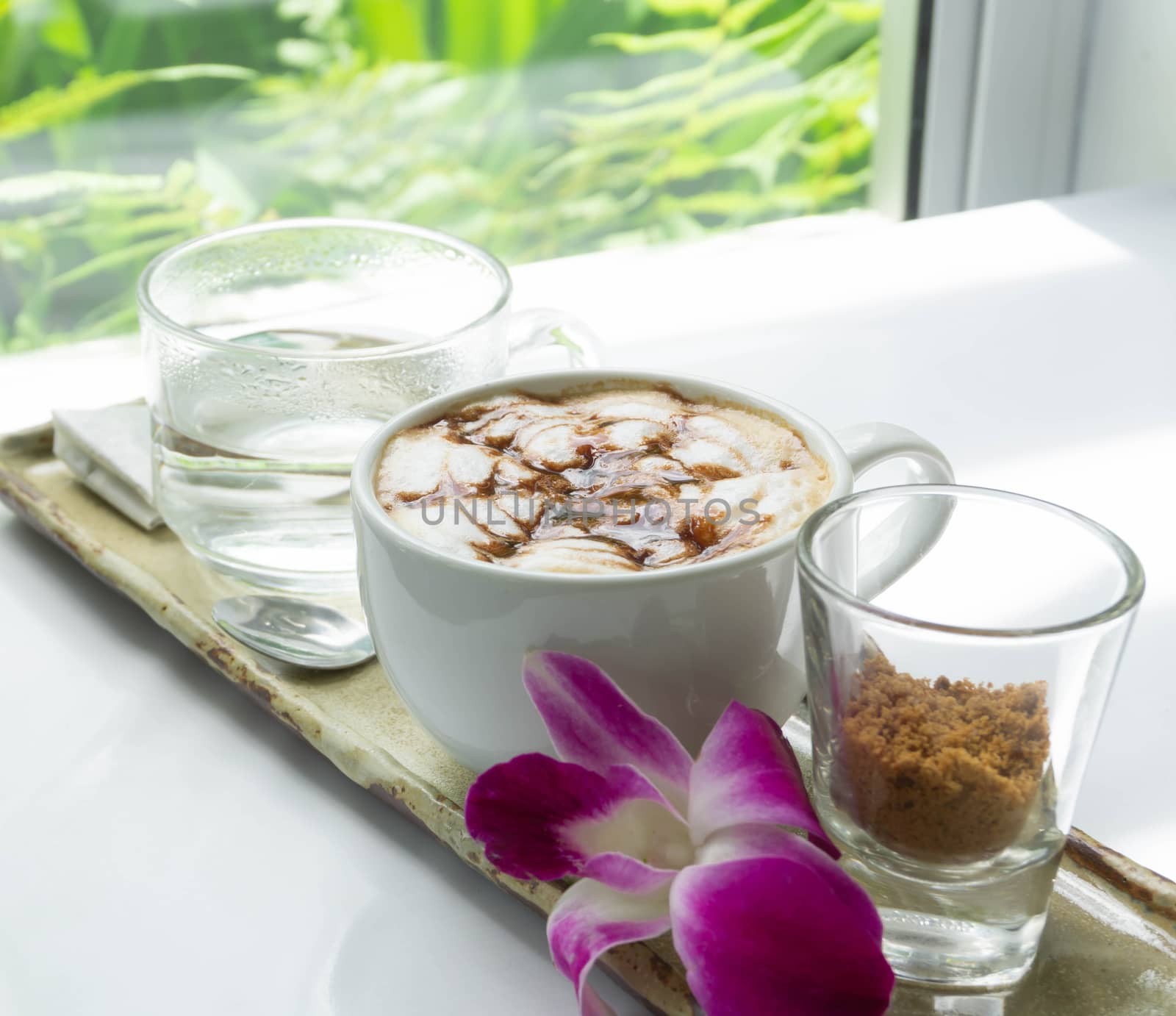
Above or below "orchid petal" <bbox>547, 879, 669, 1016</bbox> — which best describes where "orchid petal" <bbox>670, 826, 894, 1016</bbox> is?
above

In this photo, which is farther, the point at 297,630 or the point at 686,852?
the point at 297,630

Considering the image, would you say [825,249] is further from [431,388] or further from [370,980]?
[370,980]

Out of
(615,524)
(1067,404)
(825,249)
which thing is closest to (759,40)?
(825,249)

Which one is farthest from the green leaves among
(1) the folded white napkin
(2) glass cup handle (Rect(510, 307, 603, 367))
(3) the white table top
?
(2) glass cup handle (Rect(510, 307, 603, 367))

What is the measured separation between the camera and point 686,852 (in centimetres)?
43

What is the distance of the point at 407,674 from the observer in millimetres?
488

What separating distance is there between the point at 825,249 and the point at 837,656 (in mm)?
840

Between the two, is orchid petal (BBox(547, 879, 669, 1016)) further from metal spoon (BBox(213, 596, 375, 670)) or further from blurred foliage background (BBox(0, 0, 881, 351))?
blurred foliage background (BBox(0, 0, 881, 351))

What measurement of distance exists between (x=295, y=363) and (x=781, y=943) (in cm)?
34

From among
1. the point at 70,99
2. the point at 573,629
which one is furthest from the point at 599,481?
the point at 70,99

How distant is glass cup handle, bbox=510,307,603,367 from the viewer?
2.25 ft

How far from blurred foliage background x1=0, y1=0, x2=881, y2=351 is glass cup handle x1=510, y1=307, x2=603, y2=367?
0.91 m

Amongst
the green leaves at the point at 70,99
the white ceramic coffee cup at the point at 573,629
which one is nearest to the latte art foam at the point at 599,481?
the white ceramic coffee cup at the point at 573,629

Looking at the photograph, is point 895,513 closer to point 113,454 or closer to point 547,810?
point 547,810
